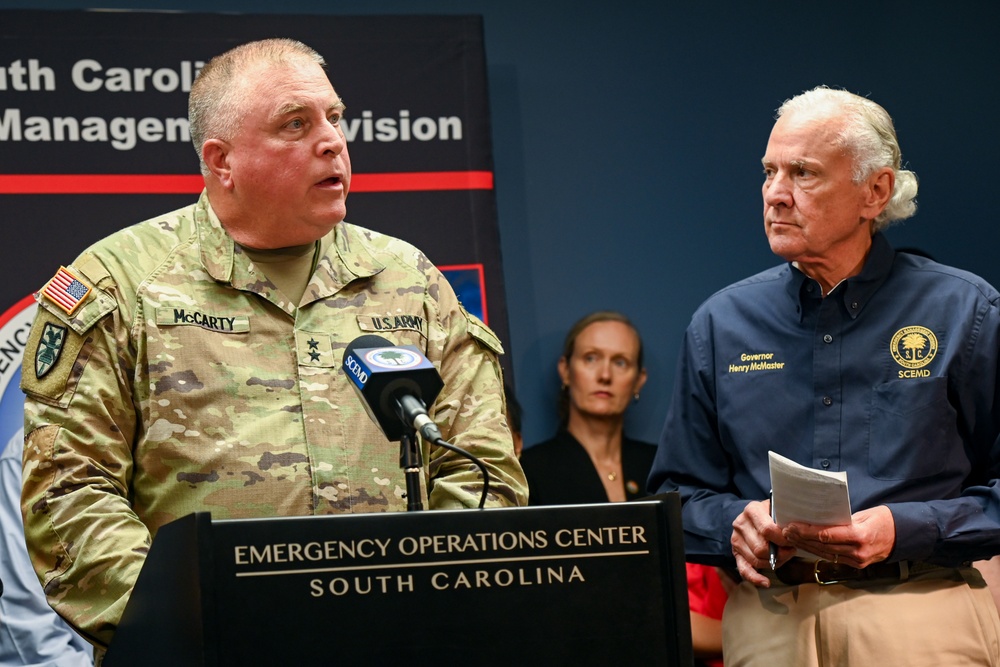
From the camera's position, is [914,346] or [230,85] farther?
[914,346]

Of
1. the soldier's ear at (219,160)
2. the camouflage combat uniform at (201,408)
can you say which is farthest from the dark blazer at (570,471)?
the soldier's ear at (219,160)

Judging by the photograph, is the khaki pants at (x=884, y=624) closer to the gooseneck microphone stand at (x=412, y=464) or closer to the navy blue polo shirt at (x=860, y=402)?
the navy blue polo shirt at (x=860, y=402)

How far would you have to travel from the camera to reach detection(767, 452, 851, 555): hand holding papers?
2.26 m

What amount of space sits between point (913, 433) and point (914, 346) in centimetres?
19

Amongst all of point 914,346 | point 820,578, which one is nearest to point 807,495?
point 820,578

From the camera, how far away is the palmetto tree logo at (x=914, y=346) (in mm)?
2646

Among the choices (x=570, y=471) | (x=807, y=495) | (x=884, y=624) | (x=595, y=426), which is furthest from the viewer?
(x=595, y=426)

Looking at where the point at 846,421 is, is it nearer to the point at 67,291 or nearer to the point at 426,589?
the point at 426,589

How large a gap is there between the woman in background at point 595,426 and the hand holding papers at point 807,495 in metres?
2.07

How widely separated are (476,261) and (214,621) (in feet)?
9.18

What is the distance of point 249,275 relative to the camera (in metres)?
2.30

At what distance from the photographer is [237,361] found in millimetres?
2227

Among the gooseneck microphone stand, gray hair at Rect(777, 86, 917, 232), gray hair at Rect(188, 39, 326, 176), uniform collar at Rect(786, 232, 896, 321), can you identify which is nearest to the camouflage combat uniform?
gray hair at Rect(188, 39, 326, 176)

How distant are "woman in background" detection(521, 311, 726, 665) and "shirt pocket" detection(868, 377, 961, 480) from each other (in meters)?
1.91
